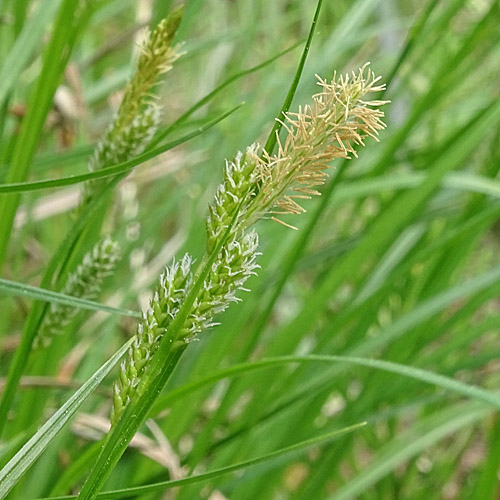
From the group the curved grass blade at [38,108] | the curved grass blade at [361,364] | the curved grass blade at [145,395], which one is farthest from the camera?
the curved grass blade at [38,108]

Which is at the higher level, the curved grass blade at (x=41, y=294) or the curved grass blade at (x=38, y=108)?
the curved grass blade at (x=38, y=108)

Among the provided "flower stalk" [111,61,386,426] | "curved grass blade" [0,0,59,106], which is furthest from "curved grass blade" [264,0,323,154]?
"curved grass blade" [0,0,59,106]

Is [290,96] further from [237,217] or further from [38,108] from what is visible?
[38,108]

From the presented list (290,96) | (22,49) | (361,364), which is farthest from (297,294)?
(290,96)

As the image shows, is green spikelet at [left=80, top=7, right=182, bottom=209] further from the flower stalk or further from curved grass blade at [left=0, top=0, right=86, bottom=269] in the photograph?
the flower stalk

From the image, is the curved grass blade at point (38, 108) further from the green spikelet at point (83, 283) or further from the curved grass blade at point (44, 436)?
the curved grass blade at point (44, 436)

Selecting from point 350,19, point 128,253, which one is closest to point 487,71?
point 350,19

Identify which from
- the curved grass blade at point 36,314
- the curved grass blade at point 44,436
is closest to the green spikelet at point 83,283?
the curved grass blade at point 36,314

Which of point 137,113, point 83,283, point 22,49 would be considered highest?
point 22,49

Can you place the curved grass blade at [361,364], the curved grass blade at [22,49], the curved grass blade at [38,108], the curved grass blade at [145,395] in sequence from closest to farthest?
1. the curved grass blade at [145,395]
2. the curved grass blade at [361,364]
3. the curved grass blade at [38,108]
4. the curved grass blade at [22,49]
